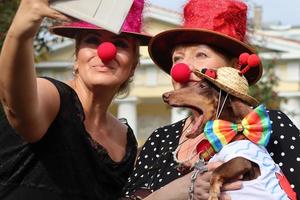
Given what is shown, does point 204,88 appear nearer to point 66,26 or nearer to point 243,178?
point 243,178

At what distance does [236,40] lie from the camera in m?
3.85

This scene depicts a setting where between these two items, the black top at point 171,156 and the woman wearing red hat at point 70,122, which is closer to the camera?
the woman wearing red hat at point 70,122

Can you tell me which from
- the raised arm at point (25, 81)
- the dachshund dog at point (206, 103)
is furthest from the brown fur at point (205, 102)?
the raised arm at point (25, 81)

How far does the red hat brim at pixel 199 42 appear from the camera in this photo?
12.6 feet

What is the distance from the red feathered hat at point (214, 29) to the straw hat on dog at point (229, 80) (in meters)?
0.26

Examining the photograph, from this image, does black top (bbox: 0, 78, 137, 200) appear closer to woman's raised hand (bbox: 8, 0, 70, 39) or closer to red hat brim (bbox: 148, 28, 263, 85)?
red hat brim (bbox: 148, 28, 263, 85)

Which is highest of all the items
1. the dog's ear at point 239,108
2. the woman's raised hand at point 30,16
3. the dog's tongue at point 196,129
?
the woman's raised hand at point 30,16

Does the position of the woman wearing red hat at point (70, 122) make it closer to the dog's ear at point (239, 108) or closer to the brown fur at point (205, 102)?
the brown fur at point (205, 102)

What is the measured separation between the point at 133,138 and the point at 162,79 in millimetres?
17385

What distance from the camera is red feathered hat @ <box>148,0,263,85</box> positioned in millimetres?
3865

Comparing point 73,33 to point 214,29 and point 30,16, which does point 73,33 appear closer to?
point 214,29

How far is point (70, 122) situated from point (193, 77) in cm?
65

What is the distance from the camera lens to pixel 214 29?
3.93 meters

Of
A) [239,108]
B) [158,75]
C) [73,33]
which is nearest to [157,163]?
[239,108]
